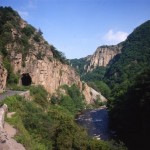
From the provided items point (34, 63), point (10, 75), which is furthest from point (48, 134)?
point (34, 63)

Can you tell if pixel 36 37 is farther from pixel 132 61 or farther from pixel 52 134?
pixel 132 61

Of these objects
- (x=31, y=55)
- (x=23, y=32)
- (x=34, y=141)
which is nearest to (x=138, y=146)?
(x=34, y=141)

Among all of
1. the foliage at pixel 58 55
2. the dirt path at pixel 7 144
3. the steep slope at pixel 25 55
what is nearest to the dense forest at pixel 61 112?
the foliage at pixel 58 55

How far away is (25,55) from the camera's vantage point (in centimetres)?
7650

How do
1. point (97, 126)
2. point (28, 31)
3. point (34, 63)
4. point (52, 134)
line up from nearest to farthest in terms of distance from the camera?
point (52, 134)
point (97, 126)
point (34, 63)
point (28, 31)

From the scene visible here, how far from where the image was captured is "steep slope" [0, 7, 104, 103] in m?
73.3

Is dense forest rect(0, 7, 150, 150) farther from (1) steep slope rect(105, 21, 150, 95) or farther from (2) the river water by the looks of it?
(1) steep slope rect(105, 21, 150, 95)

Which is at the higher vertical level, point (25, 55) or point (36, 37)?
point (36, 37)

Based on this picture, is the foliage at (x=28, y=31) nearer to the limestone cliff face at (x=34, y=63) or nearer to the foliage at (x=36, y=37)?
the limestone cliff face at (x=34, y=63)

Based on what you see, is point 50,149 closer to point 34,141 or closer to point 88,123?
point 34,141

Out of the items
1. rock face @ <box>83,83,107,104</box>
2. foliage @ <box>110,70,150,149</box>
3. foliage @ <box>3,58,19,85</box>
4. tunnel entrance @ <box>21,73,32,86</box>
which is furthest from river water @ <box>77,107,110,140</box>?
rock face @ <box>83,83,107,104</box>

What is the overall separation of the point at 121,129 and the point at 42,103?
1690cm

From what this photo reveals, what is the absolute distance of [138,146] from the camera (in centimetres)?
4916

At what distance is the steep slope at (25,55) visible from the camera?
73.3 meters
